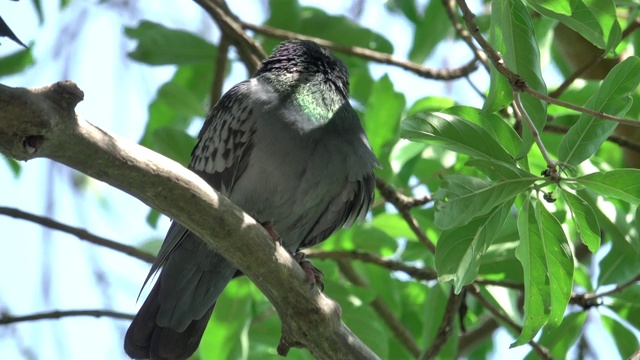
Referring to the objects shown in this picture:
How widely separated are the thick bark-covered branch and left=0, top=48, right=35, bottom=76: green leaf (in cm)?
239

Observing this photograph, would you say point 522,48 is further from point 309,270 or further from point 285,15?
point 285,15

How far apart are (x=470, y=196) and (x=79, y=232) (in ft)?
7.12

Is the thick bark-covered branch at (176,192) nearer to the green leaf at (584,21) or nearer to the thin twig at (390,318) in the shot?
the green leaf at (584,21)

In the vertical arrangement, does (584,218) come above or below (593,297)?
below

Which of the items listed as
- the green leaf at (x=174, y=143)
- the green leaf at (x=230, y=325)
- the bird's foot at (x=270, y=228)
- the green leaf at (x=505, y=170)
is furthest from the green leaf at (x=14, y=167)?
the green leaf at (x=505, y=170)

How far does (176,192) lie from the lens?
2.81 meters

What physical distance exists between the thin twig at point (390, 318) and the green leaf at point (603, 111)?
2.42 meters

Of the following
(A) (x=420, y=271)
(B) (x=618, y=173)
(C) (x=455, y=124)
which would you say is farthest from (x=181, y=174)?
(A) (x=420, y=271)

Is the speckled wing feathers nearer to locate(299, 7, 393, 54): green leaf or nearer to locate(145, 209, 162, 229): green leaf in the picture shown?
locate(145, 209, 162, 229): green leaf

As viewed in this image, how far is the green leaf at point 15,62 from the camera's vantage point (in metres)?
4.79

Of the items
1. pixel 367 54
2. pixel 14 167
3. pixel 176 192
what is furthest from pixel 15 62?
pixel 176 192

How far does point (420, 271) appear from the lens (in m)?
4.71

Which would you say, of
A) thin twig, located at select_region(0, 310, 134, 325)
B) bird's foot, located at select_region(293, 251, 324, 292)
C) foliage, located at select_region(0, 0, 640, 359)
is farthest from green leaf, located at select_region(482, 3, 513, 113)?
thin twig, located at select_region(0, 310, 134, 325)

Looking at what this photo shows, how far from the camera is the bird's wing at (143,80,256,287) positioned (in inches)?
159
